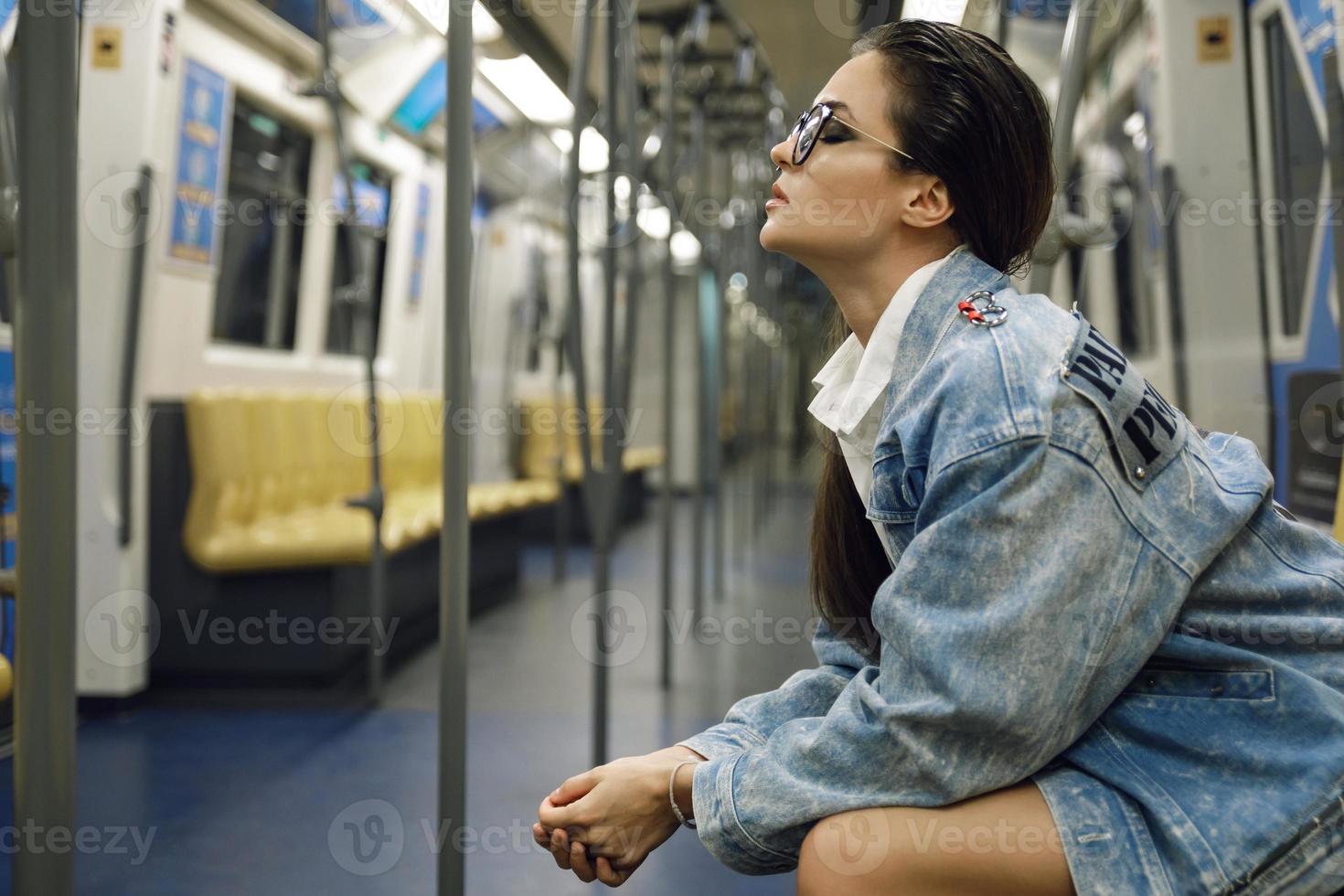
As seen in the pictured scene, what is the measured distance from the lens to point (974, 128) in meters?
0.98

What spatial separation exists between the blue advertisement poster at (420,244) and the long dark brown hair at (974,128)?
632 cm

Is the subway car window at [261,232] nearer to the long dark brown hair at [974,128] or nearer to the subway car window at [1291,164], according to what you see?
the subway car window at [1291,164]

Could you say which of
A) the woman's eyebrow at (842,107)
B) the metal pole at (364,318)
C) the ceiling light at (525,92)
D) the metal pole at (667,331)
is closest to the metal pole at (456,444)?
the woman's eyebrow at (842,107)

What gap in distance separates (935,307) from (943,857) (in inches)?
18.7

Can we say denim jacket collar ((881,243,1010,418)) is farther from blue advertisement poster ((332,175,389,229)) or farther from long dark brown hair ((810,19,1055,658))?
blue advertisement poster ((332,175,389,229))

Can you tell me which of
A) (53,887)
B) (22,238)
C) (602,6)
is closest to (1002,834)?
(53,887)

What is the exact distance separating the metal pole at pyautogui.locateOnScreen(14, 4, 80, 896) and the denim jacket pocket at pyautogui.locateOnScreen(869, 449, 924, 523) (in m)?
0.73

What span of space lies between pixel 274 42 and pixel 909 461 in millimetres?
4776

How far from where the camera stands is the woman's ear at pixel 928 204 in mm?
1005

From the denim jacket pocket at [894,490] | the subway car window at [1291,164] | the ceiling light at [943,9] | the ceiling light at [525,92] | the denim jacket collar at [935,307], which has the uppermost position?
the ceiling light at [525,92]

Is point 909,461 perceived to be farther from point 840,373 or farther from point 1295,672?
point 1295,672

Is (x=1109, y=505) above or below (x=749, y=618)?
above

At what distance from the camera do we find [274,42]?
4.79m

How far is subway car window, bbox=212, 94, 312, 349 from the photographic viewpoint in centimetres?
500
